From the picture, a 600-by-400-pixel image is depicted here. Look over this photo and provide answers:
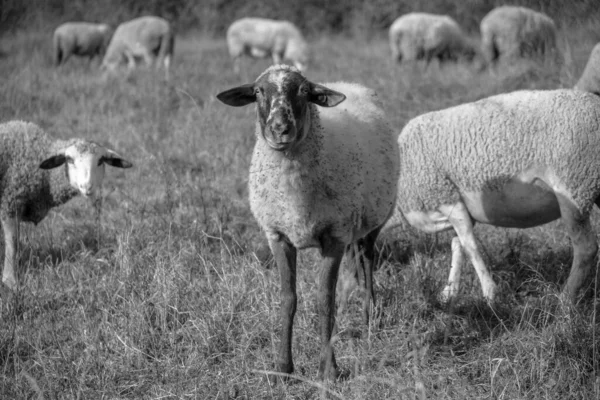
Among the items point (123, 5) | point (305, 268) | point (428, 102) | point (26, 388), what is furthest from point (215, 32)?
point (26, 388)

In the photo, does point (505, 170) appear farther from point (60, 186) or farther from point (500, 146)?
point (60, 186)

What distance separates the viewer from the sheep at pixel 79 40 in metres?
16.7

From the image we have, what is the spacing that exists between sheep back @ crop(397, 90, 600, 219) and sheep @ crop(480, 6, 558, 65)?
746 centimetres

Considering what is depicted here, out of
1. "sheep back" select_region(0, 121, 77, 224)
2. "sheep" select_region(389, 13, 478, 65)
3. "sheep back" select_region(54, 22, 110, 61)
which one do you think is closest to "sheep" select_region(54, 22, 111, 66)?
"sheep back" select_region(54, 22, 110, 61)

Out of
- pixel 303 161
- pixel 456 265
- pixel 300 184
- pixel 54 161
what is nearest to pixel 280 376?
pixel 300 184

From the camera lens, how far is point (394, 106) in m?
9.01

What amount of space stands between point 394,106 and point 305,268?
4.40 metres

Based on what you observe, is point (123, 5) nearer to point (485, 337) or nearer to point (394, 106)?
point (394, 106)

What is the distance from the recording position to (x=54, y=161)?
5512mm

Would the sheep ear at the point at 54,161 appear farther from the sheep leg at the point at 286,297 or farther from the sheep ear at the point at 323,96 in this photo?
the sheep ear at the point at 323,96

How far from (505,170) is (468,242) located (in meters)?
0.57

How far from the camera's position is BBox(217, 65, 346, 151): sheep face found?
141 inches

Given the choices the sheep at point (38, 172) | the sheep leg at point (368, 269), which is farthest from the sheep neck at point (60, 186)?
the sheep leg at point (368, 269)

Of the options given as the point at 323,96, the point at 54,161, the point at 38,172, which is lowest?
the point at 38,172
